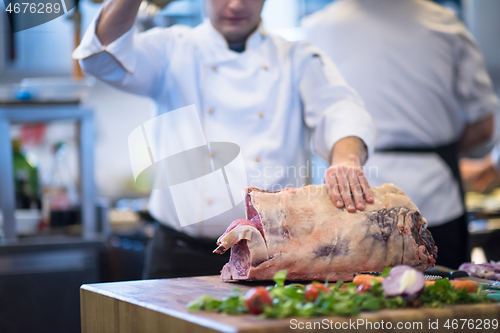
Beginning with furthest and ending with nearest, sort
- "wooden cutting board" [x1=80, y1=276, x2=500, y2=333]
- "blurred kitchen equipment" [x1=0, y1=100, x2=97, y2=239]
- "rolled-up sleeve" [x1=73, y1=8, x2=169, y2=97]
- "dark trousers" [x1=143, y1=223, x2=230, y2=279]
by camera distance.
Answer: "blurred kitchen equipment" [x1=0, y1=100, x2=97, y2=239], "dark trousers" [x1=143, y1=223, x2=230, y2=279], "rolled-up sleeve" [x1=73, y1=8, x2=169, y2=97], "wooden cutting board" [x1=80, y1=276, x2=500, y2=333]

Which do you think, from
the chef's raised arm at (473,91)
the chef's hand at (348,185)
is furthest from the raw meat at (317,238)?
the chef's raised arm at (473,91)

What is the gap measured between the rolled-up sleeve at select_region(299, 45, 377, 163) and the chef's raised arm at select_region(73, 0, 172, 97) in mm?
464

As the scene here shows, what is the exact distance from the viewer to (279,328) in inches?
29.3

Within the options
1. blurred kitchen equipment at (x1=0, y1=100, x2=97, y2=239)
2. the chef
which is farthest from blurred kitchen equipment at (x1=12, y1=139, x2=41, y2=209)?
the chef

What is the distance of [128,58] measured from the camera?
4.79ft

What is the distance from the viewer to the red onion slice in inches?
34.7

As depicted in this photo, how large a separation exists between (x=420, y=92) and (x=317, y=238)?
1223 millimetres

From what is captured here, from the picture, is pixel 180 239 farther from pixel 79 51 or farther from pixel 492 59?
pixel 492 59

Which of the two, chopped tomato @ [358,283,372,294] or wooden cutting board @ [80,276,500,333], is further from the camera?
chopped tomato @ [358,283,372,294]

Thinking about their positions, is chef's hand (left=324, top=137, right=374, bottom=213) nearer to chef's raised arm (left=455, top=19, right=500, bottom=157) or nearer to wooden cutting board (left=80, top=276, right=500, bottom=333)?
wooden cutting board (left=80, top=276, right=500, bottom=333)

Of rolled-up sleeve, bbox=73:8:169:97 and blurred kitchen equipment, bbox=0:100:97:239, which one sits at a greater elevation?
rolled-up sleeve, bbox=73:8:169:97

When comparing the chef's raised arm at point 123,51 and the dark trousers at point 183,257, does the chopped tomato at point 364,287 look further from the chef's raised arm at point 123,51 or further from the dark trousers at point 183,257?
the chef's raised arm at point 123,51

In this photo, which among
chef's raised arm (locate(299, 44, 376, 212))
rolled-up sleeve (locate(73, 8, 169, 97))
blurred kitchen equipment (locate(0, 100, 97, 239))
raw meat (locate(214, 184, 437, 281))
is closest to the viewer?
raw meat (locate(214, 184, 437, 281))

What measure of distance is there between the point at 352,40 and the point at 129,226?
1.61 meters
